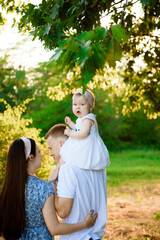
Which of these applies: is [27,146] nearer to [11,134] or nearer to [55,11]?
[55,11]

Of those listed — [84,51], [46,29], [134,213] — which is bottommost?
[134,213]

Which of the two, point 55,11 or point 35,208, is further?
point 55,11

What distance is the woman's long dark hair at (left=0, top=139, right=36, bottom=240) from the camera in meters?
2.56

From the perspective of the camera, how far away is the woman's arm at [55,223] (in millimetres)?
2486

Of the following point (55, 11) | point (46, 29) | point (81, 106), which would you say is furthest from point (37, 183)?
point (55, 11)

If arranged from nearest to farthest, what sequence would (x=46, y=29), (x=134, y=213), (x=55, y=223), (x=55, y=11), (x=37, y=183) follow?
(x=55, y=223) < (x=37, y=183) < (x=46, y=29) < (x=55, y=11) < (x=134, y=213)

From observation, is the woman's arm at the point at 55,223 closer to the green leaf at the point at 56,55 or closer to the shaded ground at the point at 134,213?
the green leaf at the point at 56,55

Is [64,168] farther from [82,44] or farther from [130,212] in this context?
[130,212]

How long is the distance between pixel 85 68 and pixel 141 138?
3581cm

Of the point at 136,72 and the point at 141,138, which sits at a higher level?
the point at 136,72

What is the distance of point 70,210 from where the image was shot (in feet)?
8.37

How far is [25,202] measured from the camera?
257cm

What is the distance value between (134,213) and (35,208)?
23.2ft

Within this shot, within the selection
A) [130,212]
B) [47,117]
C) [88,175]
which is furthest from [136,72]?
[47,117]
